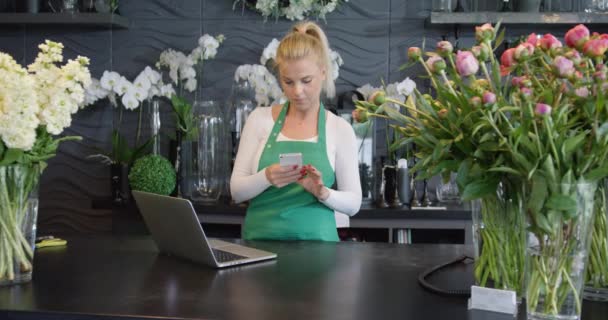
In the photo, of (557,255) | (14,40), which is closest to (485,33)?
(557,255)

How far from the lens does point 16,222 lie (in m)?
1.89

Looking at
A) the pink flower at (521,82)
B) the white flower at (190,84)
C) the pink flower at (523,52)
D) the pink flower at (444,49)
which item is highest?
the white flower at (190,84)

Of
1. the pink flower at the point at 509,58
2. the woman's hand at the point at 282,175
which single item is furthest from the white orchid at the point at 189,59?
the pink flower at the point at 509,58

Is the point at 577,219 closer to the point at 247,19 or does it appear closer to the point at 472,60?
the point at 472,60

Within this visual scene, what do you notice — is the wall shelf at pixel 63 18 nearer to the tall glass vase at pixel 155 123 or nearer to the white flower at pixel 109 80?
the white flower at pixel 109 80

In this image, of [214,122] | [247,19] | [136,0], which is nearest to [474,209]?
[214,122]

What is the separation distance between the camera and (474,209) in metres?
1.70

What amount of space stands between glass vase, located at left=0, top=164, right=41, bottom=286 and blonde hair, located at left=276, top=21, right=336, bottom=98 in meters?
1.14

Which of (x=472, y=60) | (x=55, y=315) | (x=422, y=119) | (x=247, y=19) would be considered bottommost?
(x=55, y=315)

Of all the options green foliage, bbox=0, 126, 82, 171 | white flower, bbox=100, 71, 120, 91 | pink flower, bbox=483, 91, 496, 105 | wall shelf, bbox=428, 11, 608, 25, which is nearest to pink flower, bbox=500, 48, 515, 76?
pink flower, bbox=483, 91, 496, 105

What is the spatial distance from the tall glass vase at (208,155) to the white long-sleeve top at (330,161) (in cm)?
105

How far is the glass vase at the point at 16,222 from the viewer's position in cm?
187

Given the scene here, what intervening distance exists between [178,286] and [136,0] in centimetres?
276

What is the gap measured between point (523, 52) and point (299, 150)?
4.75 feet
